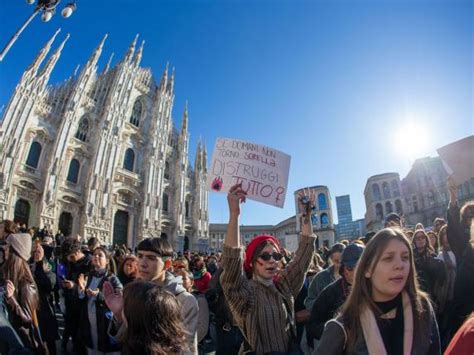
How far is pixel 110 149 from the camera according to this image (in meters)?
24.6

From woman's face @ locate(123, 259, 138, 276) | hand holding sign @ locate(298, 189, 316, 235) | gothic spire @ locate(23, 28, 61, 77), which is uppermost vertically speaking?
gothic spire @ locate(23, 28, 61, 77)

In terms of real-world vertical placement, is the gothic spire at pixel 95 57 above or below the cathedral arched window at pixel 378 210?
above

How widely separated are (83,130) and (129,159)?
4880 millimetres

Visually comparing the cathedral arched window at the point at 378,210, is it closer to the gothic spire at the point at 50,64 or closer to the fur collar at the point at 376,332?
the gothic spire at the point at 50,64

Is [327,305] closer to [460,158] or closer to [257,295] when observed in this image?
[257,295]

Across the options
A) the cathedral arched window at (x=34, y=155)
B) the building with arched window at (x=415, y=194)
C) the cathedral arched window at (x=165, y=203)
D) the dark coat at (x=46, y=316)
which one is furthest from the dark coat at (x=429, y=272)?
the building with arched window at (x=415, y=194)

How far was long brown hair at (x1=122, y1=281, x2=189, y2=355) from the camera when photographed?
4.41ft

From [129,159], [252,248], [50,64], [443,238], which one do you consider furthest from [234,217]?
[129,159]

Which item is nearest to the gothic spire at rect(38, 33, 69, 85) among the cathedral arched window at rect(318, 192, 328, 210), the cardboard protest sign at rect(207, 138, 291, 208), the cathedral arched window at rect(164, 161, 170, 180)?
the cathedral arched window at rect(164, 161, 170, 180)

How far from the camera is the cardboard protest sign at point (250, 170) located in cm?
282

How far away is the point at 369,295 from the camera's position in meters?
1.59

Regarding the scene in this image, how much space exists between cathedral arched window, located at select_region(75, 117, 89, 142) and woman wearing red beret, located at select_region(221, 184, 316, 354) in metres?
26.0

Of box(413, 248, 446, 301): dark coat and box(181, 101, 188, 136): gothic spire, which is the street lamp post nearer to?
box(413, 248, 446, 301): dark coat

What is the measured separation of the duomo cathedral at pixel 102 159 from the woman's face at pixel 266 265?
20545mm
